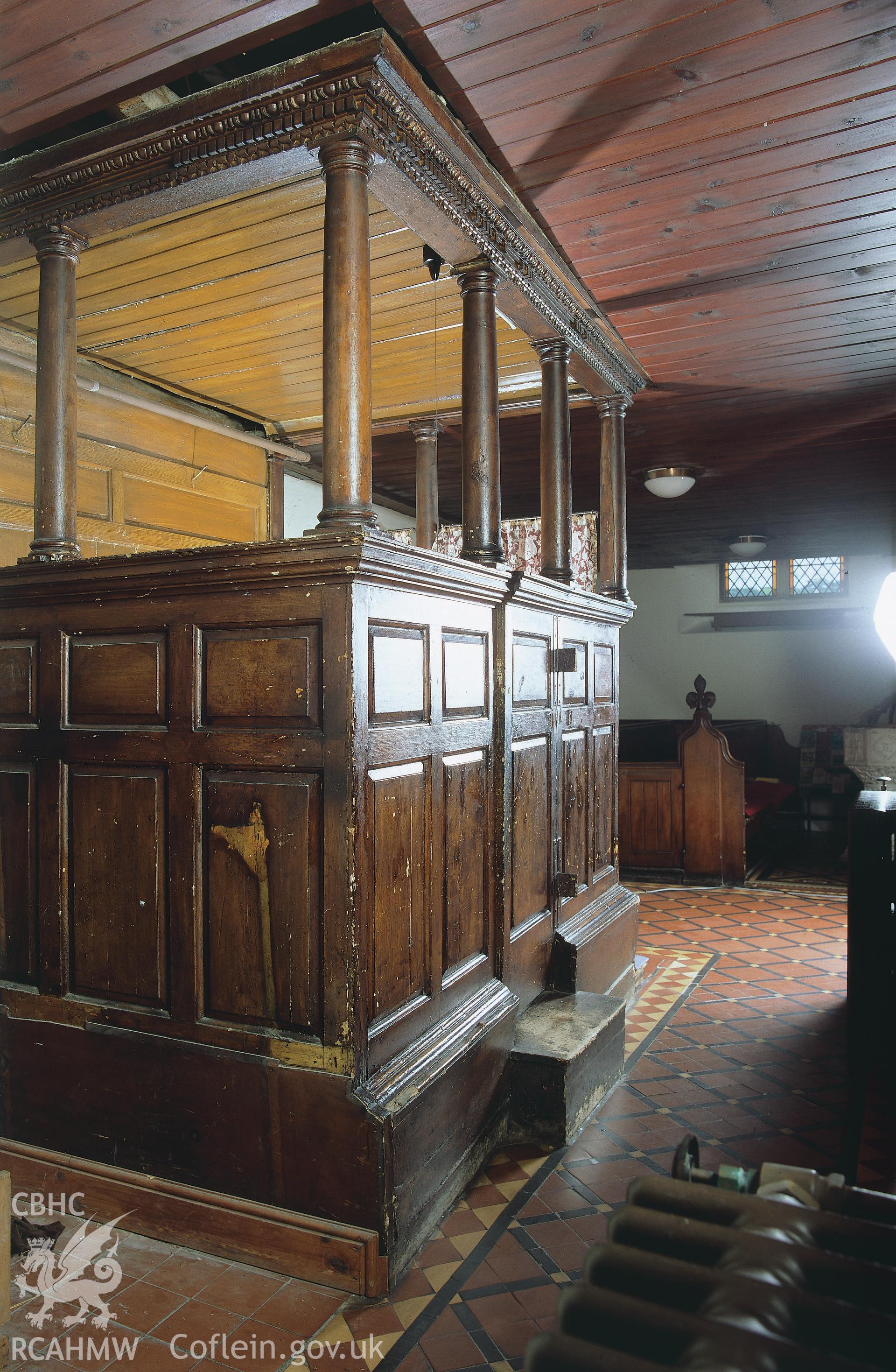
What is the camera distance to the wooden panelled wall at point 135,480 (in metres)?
4.05

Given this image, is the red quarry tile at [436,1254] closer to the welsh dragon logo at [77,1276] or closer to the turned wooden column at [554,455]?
the welsh dragon logo at [77,1276]

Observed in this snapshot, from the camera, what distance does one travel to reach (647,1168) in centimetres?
269

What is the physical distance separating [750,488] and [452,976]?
643cm

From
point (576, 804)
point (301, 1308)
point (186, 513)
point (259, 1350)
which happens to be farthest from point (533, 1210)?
point (186, 513)

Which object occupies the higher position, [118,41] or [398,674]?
[118,41]

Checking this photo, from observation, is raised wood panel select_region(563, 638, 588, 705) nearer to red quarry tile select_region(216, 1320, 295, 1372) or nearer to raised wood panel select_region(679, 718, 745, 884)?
red quarry tile select_region(216, 1320, 295, 1372)

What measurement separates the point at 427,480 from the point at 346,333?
2985mm

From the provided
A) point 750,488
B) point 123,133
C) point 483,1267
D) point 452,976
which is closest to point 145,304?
point 123,133

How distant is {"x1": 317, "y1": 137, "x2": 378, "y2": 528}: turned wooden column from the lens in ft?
7.48

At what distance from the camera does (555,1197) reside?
2.55 meters

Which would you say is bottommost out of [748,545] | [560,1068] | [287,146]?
[560,1068]

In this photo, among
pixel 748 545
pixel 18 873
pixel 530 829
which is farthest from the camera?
pixel 748 545

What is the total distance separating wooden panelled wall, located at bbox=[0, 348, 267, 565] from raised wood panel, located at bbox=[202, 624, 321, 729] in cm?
224

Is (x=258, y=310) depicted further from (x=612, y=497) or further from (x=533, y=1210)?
(x=533, y=1210)
